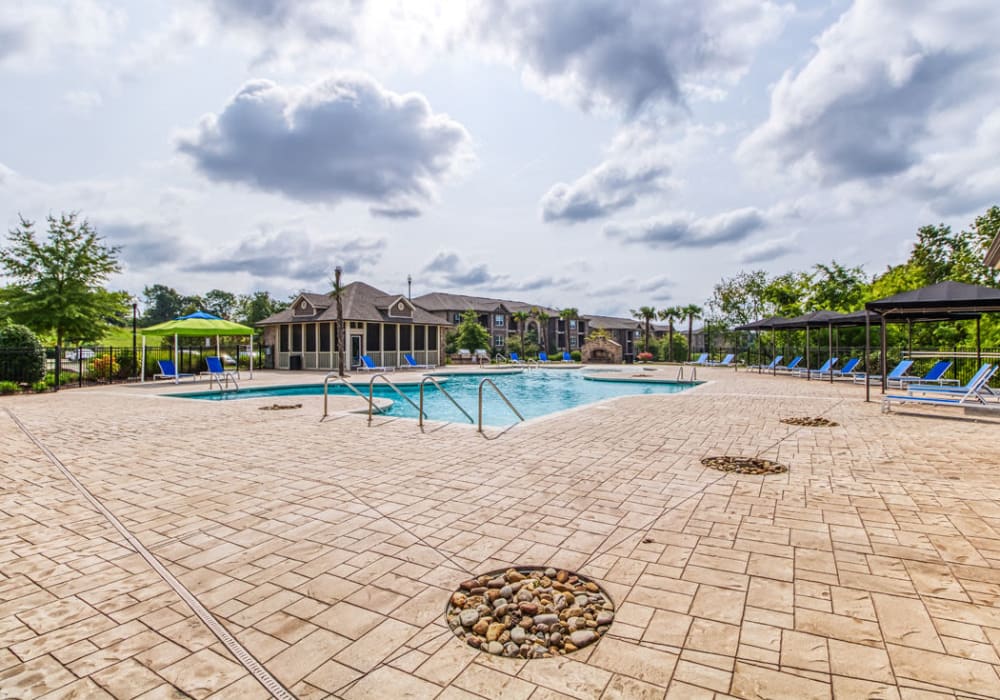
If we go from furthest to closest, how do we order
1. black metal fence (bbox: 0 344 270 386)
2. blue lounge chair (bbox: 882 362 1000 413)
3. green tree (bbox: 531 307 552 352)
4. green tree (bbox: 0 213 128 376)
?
green tree (bbox: 531 307 552 352), green tree (bbox: 0 213 128 376), black metal fence (bbox: 0 344 270 386), blue lounge chair (bbox: 882 362 1000 413)

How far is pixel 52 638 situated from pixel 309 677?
4.32ft

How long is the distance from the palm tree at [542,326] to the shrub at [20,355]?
38974 millimetres

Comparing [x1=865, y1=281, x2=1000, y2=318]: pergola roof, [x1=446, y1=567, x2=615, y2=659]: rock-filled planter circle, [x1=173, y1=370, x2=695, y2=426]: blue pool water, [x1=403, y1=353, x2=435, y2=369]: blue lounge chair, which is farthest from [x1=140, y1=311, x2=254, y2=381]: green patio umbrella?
[x1=865, y1=281, x2=1000, y2=318]: pergola roof

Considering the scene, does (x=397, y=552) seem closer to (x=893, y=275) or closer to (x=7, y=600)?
(x=7, y=600)

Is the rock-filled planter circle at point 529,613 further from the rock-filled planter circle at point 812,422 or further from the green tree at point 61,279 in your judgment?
the green tree at point 61,279

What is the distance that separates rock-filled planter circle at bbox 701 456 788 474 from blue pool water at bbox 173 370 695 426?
5603 millimetres

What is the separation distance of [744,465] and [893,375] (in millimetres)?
10550

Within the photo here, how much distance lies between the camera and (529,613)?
7.77 feet

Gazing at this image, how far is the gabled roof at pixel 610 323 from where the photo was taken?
202 ft

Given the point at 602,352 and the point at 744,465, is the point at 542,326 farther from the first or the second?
the point at 744,465

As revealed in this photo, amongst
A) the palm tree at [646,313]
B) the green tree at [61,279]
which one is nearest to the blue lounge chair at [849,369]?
the green tree at [61,279]

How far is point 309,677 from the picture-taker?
194cm

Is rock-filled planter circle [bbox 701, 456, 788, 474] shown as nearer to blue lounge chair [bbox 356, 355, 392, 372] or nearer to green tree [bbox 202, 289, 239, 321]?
blue lounge chair [bbox 356, 355, 392, 372]

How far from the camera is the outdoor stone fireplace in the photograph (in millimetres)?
39438
